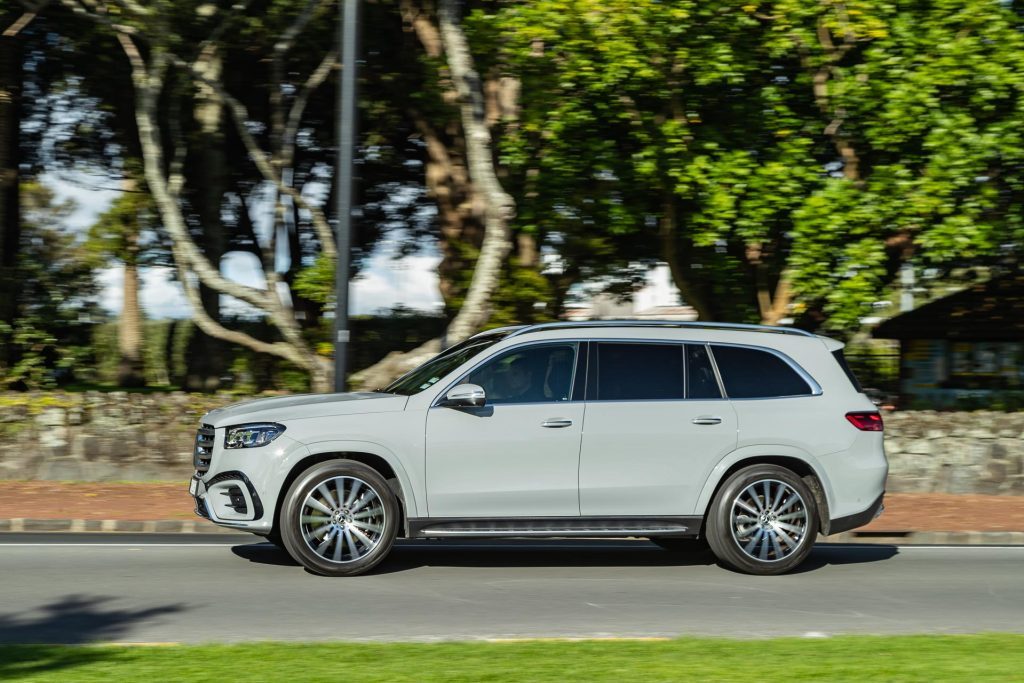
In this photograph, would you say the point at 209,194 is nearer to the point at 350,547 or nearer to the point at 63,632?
the point at 350,547

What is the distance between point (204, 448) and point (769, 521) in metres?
4.27

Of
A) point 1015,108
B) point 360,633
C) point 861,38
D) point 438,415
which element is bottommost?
point 360,633

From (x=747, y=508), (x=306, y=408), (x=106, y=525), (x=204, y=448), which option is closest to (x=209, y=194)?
(x=106, y=525)

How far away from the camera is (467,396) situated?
30.8ft

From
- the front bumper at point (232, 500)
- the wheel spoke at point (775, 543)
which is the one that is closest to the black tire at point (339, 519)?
the front bumper at point (232, 500)

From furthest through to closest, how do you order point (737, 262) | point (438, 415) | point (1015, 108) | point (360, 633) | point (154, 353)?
point (154, 353) → point (737, 262) → point (1015, 108) → point (438, 415) → point (360, 633)

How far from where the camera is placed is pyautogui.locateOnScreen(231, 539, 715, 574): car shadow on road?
10.5 metres

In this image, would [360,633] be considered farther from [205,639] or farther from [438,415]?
[438,415]

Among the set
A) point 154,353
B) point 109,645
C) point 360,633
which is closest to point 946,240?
point 360,633

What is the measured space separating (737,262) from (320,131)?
28.9 feet

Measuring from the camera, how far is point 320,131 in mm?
23672

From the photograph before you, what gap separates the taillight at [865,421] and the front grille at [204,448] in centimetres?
482

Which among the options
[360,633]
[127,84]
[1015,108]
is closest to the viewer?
[360,633]

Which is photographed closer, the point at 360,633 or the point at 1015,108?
the point at 360,633
